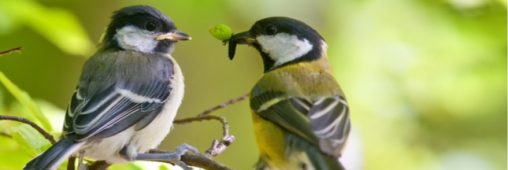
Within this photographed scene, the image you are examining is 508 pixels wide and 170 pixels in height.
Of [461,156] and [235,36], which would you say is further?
[461,156]

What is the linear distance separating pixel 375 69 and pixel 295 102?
265cm

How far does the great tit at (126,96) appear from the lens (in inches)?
83.3

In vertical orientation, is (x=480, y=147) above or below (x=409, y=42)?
below

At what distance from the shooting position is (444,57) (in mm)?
4527

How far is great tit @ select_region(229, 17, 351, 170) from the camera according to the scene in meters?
2.04

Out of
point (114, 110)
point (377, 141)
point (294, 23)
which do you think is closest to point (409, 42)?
point (377, 141)

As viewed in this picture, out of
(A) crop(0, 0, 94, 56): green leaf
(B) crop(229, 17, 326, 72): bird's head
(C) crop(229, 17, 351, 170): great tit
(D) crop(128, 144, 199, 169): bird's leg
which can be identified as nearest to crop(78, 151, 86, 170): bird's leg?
(D) crop(128, 144, 199, 169): bird's leg

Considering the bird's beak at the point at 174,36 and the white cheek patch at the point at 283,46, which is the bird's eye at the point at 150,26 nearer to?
the bird's beak at the point at 174,36

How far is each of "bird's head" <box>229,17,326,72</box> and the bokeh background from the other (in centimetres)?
152

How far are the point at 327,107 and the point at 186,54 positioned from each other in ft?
9.85

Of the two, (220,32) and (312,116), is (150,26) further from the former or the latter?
(312,116)

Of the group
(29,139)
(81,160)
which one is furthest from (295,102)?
(29,139)

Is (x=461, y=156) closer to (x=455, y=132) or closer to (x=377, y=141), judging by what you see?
(x=455, y=132)

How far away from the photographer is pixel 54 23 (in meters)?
3.10
